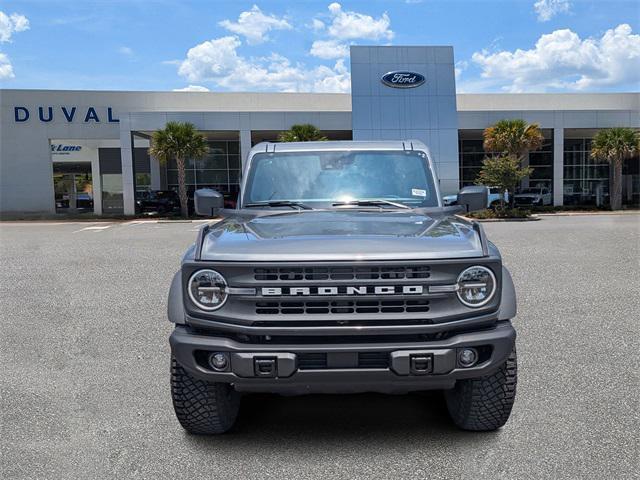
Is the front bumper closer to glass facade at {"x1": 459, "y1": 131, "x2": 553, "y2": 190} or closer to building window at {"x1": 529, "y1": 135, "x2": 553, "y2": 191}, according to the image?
glass facade at {"x1": 459, "y1": 131, "x2": 553, "y2": 190}

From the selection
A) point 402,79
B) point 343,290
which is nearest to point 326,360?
point 343,290

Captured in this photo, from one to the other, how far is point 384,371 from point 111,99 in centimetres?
3885

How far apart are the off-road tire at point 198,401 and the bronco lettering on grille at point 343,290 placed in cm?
83

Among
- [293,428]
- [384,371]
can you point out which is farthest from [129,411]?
[384,371]

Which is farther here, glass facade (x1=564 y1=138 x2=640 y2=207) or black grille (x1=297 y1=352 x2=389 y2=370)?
glass facade (x1=564 y1=138 x2=640 y2=207)

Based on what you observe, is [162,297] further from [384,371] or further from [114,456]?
[384,371]

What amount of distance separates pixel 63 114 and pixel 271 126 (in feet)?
46.1

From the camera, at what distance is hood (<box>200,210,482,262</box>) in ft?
10.4

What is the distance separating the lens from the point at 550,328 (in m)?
6.46

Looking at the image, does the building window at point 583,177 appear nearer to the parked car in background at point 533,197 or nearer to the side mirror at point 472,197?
the parked car in background at point 533,197

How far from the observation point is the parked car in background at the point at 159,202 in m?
34.8

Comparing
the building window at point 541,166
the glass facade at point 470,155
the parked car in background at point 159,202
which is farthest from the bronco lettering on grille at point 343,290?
the building window at point 541,166

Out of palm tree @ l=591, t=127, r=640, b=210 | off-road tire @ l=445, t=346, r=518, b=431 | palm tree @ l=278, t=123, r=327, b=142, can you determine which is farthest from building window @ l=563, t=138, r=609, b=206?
off-road tire @ l=445, t=346, r=518, b=431

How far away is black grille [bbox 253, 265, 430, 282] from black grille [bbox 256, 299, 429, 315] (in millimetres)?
130
